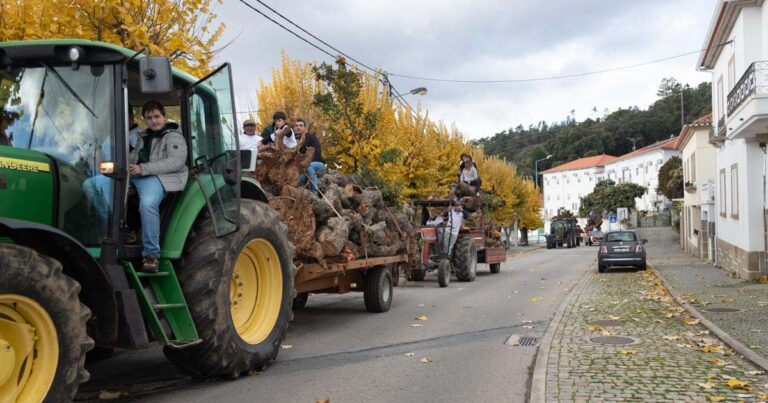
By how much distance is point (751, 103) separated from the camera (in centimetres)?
1465

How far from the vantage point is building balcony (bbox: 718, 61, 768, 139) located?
570 inches

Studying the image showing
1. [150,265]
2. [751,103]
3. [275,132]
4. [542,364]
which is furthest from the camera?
[751,103]

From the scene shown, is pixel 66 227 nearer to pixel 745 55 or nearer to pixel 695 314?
pixel 695 314

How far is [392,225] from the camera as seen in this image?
38.7 ft

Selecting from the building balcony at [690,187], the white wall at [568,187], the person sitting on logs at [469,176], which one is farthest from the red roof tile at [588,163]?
the person sitting on logs at [469,176]

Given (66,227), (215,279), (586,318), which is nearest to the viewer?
(66,227)

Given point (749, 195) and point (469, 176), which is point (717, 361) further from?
point (749, 195)

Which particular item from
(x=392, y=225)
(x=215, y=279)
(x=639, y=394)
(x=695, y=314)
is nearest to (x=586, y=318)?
(x=695, y=314)

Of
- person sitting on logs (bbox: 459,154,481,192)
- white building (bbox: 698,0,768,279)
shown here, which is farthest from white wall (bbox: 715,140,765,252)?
person sitting on logs (bbox: 459,154,481,192)

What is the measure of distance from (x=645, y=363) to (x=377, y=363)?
2.87 meters

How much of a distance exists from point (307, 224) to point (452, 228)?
31.5 ft

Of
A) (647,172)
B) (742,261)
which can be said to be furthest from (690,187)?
(647,172)

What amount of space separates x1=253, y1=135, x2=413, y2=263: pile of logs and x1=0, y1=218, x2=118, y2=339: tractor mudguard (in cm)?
389

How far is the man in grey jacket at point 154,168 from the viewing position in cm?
529
